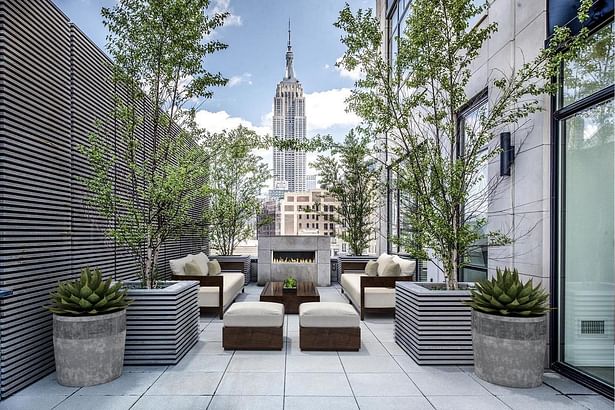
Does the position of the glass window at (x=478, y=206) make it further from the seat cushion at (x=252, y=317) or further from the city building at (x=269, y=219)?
the city building at (x=269, y=219)

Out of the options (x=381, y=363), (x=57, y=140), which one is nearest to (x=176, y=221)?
(x=57, y=140)

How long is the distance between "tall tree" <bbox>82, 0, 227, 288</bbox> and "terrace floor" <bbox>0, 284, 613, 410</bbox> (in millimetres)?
1244

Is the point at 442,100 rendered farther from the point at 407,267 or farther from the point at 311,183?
the point at 311,183

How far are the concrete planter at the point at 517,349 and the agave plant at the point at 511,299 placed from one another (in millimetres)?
68

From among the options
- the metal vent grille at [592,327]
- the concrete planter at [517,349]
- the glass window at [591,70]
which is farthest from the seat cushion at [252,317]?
the glass window at [591,70]

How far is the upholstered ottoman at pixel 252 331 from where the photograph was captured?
4.61m

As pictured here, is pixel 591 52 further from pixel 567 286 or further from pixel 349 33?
pixel 349 33

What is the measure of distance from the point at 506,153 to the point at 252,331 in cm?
338

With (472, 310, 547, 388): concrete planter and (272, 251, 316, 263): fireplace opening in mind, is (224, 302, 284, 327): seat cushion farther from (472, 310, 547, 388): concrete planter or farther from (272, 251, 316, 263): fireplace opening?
(272, 251, 316, 263): fireplace opening

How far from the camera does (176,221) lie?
4.84m

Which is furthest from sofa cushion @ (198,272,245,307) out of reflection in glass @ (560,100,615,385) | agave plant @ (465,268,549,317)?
reflection in glass @ (560,100,615,385)

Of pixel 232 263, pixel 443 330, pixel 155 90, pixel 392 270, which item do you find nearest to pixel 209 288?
pixel 232 263

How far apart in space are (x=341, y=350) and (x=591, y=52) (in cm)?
373

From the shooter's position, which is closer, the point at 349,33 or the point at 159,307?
the point at 159,307
